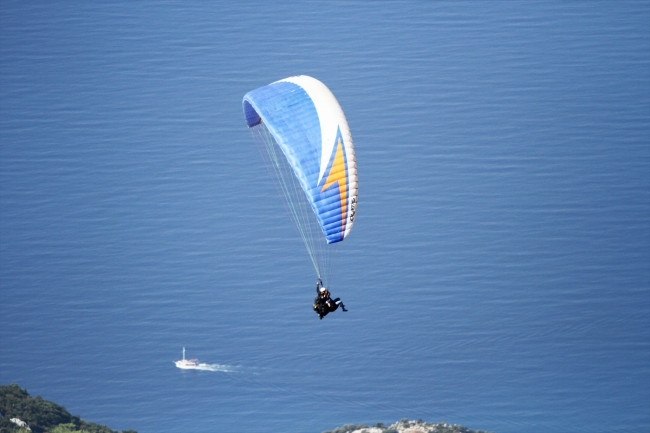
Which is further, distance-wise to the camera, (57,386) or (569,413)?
(57,386)

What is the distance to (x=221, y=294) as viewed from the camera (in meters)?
175

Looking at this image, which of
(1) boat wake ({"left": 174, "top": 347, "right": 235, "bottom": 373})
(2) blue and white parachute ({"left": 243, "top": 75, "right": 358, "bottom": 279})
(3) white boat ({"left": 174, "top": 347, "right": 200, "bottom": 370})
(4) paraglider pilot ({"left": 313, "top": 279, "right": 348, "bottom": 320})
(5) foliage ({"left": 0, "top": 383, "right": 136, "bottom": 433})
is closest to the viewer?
(4) paraglider pilot ({"left": 313, "top": 279, "right": 348, "bottom": 320})

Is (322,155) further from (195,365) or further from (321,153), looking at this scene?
(195,365)

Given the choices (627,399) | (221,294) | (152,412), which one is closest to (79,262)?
(221,294)

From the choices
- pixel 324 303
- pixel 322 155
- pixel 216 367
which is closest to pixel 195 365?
pixel 216 367

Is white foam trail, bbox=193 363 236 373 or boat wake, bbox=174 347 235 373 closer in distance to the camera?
white foam trail, bbox=193 363 236 373

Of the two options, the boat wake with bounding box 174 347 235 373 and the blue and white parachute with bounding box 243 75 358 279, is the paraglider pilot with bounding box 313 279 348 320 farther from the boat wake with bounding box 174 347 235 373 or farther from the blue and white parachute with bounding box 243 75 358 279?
the boat wake with bounding box 174 347 235 373

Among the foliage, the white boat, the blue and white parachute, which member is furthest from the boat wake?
the blue and white parachute

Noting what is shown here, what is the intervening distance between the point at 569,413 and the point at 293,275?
2095 inches

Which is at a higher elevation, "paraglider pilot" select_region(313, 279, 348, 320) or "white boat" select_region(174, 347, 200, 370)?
"white boat" select_region(174, 347, 200, 370)

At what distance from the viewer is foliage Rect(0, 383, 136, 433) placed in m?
78.7

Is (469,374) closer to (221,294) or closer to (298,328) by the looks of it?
(298,328)

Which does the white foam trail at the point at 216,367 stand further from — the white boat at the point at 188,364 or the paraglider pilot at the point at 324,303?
the paraglider pilot at the point at 324,303

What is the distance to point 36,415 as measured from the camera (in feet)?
264
